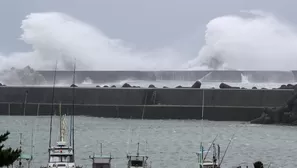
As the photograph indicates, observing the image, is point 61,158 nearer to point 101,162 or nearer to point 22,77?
point 101,162

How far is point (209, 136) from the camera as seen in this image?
1567 inches

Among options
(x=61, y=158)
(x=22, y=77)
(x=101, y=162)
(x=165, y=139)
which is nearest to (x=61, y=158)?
(x=61, y=158)

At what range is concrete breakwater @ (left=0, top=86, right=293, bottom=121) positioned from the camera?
54500 mm

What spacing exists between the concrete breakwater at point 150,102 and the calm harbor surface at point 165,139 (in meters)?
2.66

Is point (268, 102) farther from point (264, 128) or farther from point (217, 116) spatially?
point (264, 128)

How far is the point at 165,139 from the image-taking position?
38281 mm

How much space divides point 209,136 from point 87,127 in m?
7.42

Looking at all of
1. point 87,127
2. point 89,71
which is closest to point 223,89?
point 87,127

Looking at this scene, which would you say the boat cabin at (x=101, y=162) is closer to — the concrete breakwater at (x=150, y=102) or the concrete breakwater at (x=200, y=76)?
the concrete breakwater at (x=150, y=102)

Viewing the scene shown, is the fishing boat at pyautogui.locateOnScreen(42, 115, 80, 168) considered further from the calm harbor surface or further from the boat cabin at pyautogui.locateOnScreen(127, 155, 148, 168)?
the calm harbor surface

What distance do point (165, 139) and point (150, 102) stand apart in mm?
19192

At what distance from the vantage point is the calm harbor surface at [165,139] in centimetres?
3016

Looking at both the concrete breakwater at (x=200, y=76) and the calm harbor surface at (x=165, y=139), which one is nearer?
the calm harbor surface at (x=165, y=139)

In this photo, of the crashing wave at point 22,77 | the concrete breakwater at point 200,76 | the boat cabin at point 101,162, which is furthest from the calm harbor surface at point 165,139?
the concrete breakwater at point 200,76
